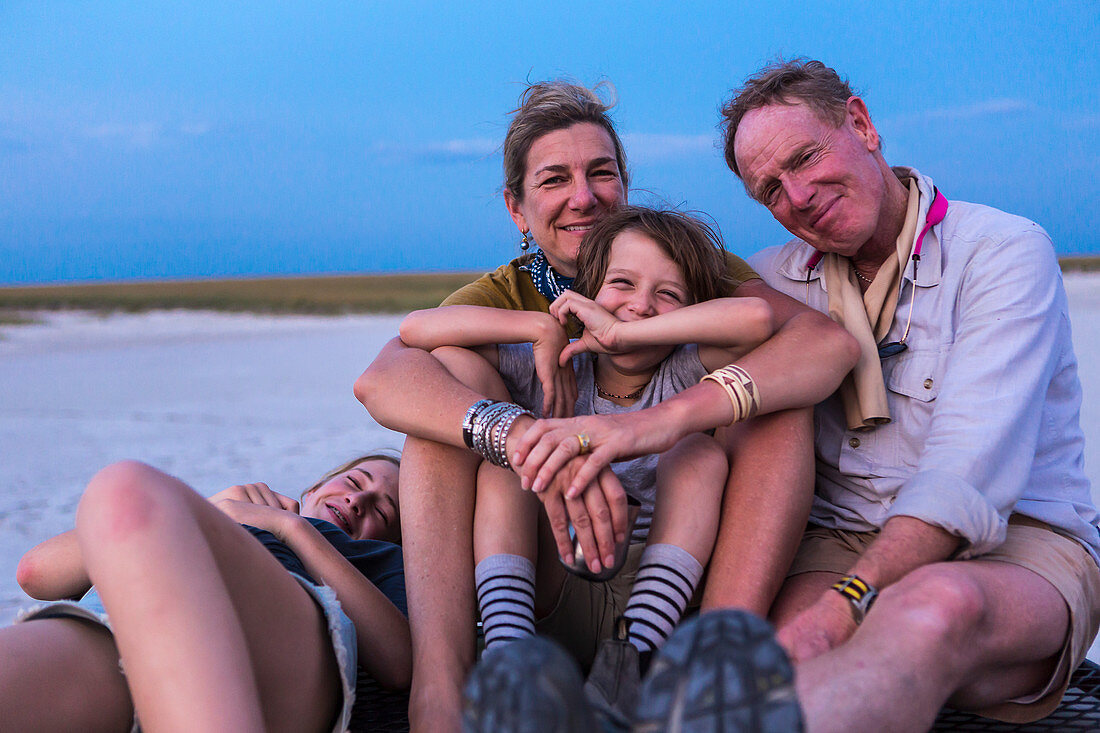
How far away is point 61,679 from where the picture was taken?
180 centimetres

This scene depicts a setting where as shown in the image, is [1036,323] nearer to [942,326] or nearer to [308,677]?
[942,326]

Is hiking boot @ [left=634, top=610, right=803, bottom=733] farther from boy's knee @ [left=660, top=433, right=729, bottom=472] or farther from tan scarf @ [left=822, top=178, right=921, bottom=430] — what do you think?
tan scarf @ [left=822, top=178, right=921, bottom=430]

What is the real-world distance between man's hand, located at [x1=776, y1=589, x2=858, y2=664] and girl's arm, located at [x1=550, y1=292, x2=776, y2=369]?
67 centimetres

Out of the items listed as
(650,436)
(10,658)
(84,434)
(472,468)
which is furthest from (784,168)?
(84,434)

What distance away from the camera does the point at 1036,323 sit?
2234mm

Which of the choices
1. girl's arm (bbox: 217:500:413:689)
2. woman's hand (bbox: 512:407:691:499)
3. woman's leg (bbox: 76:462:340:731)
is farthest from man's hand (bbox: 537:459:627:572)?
woman's leg (bbox: 76:462:340:731)

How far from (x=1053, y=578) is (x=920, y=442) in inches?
18.9

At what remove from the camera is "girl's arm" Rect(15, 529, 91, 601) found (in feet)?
6.93

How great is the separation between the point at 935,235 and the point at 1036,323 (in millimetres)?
398

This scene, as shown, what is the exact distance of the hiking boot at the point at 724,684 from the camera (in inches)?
41.6

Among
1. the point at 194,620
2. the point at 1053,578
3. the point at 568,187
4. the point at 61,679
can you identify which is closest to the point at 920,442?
the point at 1053,578

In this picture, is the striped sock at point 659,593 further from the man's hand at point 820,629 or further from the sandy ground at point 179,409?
the sandy ground at point 179,409

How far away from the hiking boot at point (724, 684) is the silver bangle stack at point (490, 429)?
3.30ft

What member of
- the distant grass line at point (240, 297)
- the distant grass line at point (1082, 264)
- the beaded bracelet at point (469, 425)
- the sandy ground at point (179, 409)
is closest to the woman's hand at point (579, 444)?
the beaded bracelet at point (469, 425)
